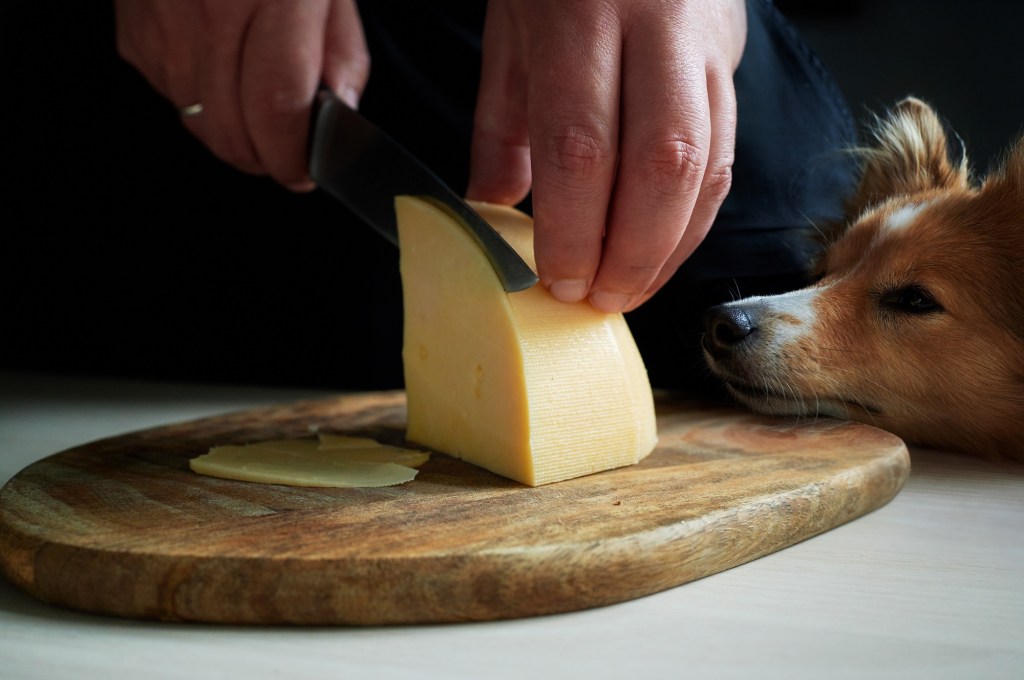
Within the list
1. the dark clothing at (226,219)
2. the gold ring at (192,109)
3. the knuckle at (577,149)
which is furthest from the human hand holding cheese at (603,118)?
the dark clothing at (226,219)

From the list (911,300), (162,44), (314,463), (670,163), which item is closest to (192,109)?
(162,44)

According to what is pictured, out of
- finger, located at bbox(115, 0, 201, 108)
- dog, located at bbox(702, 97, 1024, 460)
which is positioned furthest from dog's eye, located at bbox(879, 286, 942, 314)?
finger, located at bbox(115, 0, 201, 108)

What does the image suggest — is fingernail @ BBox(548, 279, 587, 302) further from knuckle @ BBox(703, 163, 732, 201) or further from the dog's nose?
the dog's nose

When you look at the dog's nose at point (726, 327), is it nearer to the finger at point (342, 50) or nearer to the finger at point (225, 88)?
the finger at point (342, 50)

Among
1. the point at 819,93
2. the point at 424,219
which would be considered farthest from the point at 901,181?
the point at 424,219

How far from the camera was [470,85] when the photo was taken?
6.99 ft

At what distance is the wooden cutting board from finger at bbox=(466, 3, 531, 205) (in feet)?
1.83

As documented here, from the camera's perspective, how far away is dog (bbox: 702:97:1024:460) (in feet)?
5.45

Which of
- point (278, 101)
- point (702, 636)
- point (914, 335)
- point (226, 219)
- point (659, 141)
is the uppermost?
point (278, 101)

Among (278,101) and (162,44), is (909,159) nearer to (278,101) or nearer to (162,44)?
Result: (278,101)

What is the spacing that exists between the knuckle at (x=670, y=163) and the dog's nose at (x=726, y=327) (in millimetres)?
516

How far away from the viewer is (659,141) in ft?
4.08

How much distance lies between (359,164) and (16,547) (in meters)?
0.88

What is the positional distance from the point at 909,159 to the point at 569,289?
1.05 m
